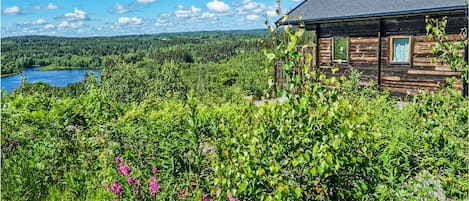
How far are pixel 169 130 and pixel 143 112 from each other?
65 cm

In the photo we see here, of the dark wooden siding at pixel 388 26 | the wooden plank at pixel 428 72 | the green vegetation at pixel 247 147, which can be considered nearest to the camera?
the green vegetation at pixel 247 147

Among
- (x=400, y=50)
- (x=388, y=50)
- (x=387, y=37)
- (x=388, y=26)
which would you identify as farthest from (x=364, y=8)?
(x=400, y=50)

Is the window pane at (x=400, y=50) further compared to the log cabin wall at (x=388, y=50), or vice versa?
the window pane at (x=400, y=50)

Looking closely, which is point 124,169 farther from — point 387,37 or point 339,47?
point 339,47

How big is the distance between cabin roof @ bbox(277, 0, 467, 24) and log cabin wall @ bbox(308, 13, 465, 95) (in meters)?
0.42

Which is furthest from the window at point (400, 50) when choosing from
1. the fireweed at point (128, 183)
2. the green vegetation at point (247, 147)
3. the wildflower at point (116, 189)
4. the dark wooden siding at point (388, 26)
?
the wildflower at point (116, 189)

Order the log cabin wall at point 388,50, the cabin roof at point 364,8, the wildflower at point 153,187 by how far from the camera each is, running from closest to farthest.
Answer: the wildflower at point 153,187 < the cabin roof at point 364,8 < the log cabin wall at point 388,50

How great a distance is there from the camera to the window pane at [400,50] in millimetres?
12703

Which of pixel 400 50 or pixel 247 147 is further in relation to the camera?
pixel 400 50

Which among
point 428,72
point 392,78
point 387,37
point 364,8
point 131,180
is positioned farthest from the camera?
point 364,8

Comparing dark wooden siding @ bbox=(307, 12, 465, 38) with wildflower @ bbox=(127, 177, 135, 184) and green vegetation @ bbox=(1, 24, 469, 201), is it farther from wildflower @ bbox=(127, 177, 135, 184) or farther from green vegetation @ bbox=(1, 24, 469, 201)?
wildflower @ bbox=(127, 177, 135, 184)

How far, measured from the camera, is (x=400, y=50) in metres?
12.9

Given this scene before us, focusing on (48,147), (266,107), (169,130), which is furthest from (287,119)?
(48,147)

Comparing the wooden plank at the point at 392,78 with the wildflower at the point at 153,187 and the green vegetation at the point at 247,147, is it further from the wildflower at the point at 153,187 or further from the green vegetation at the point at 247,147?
the wildflower at the point at 153,187
